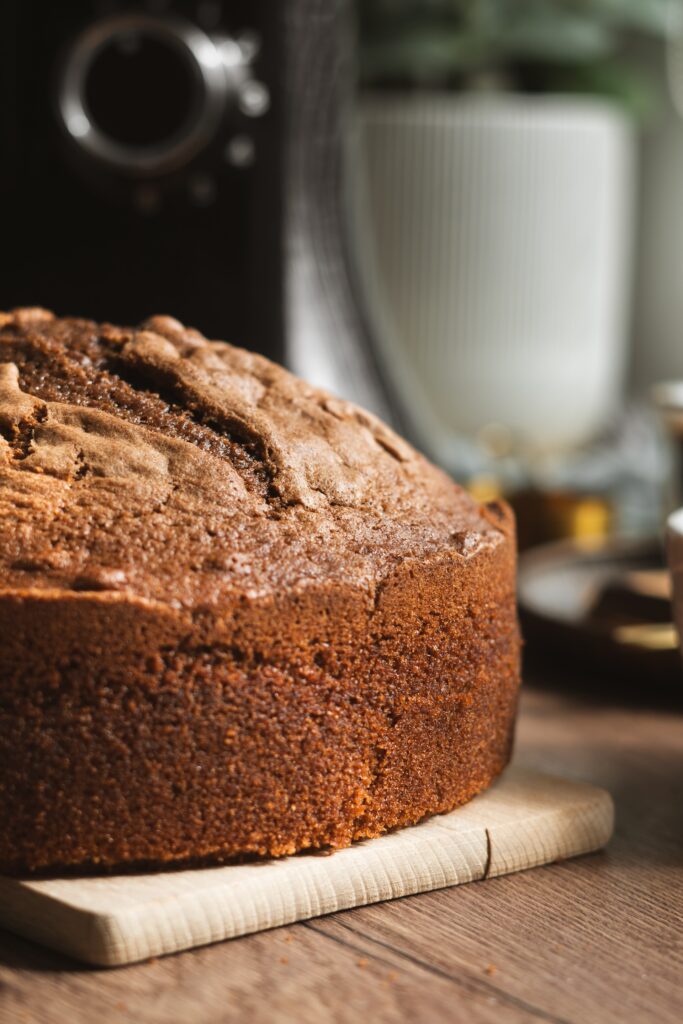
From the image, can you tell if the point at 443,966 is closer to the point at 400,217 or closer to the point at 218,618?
the point at 218,618

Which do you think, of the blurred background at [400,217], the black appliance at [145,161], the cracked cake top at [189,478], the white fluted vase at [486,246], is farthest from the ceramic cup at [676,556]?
the white fluted vase at [486,246]

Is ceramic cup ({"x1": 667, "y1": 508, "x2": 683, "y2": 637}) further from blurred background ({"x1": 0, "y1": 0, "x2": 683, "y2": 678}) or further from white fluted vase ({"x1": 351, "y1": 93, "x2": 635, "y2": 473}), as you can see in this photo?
white fluted vase ({"x1": 351, "y1": 93, "x2": 635, "y2": 473})

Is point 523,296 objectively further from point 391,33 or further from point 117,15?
point 117,15

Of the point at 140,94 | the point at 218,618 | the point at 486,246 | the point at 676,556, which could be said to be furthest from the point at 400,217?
the point at 218,618

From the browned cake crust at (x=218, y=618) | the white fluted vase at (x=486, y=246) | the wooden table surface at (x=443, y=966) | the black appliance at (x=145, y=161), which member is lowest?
the wooden table surface at (x=443, y=966)

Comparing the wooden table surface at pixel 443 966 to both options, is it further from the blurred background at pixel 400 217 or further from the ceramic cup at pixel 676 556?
the blurred background at pixel 400 217

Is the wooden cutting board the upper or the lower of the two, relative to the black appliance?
lower

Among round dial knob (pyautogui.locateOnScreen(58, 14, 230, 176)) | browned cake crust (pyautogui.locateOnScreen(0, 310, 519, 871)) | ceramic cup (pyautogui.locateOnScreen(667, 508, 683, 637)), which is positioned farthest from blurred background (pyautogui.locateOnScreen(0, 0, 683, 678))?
browned cake crust (pyautogui.locateOnScreen(0, 310, 519, 871))
